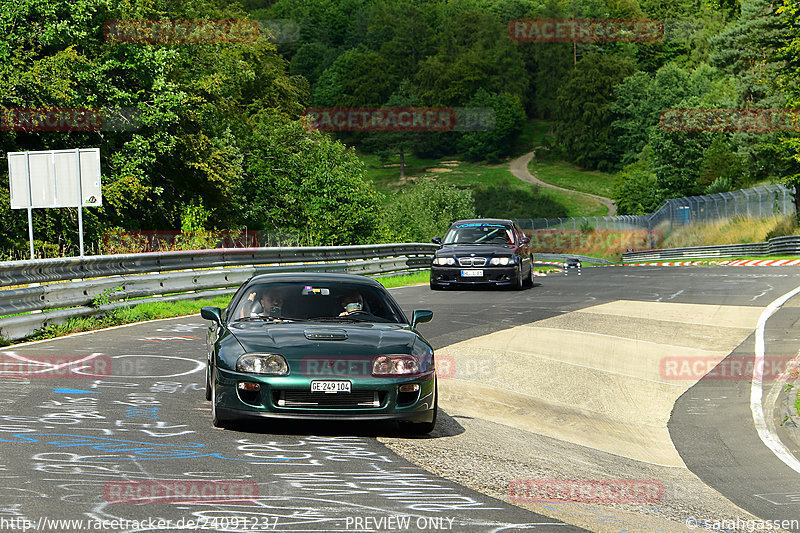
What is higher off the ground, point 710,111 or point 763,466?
point 710,111

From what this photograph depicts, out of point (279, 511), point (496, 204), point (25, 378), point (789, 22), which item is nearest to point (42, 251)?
point (25, 378)

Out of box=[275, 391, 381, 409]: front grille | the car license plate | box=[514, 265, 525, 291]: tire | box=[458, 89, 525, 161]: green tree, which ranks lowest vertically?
box=[514, 265, 525, 291]: tire

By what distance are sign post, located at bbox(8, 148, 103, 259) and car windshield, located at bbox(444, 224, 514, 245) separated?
9109mm

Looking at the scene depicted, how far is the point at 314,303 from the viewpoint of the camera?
9.05m

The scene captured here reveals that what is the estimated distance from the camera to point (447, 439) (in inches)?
323

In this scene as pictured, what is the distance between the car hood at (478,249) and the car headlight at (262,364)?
15.9 meters

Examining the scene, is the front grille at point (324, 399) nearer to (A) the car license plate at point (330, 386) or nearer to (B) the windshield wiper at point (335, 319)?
(A) the car license plate at point (330, 386)

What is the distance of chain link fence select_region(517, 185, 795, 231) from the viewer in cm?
5075

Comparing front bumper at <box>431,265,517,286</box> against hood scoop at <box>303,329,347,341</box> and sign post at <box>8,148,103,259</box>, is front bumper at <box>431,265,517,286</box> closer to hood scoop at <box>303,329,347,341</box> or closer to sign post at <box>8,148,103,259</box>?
sign post at <box>8,148,103,259</box>

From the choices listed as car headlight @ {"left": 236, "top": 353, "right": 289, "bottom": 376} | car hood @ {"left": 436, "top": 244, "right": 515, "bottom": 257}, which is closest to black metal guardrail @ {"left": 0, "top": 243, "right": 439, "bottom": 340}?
car hood @ {"left": 436, "top": 244, "right": 515, "bottom": 257}

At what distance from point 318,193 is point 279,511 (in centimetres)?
4799

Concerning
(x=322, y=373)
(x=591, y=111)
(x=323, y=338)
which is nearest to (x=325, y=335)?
(x=323, y=338)

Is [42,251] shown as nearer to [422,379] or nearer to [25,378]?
[25,378]

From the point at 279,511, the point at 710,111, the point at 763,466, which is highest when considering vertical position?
the point at 710,111
